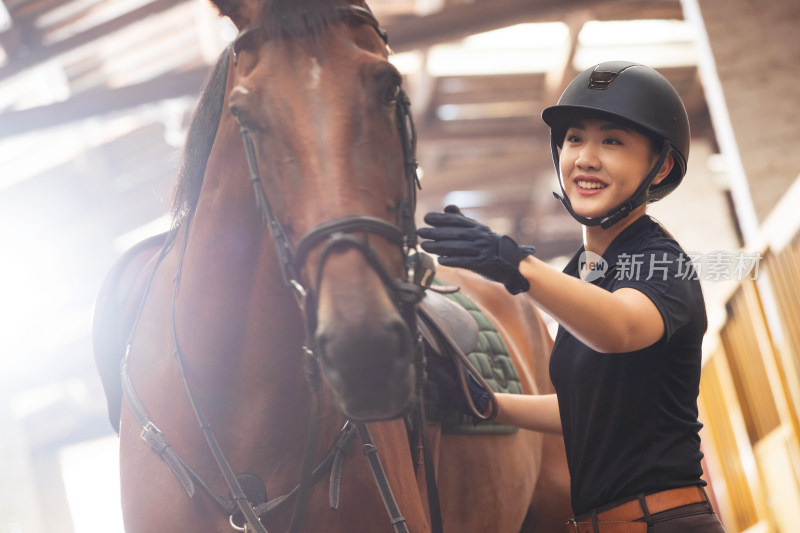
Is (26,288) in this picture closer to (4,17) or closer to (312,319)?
(4,17)

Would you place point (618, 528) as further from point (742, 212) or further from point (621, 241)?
point (742, 212)

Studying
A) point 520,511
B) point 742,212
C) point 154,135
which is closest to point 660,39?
point 742,212

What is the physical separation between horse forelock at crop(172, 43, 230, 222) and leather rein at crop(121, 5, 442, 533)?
2.6 inches

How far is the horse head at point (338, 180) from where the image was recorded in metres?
1.46

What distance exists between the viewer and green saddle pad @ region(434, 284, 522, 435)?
2.90 meters

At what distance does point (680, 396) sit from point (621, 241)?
15.5 inches

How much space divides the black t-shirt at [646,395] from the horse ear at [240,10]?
98 cm

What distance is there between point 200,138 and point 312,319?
0.67 metres

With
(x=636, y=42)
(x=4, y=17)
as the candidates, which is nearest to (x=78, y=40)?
(x=4, y=17)

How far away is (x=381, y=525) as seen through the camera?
6.32 feet

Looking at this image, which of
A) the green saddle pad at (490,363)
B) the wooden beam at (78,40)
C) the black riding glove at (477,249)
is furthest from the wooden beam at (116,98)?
the black riding glove at (477,249)

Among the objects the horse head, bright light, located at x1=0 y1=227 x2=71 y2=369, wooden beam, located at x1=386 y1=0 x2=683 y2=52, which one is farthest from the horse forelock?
bright light, located at x1=0 y1=227 x2=71 y2=369

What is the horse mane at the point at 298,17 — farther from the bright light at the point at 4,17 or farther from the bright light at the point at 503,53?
the bright light at the point at 503,53

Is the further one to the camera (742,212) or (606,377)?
(742,212)
